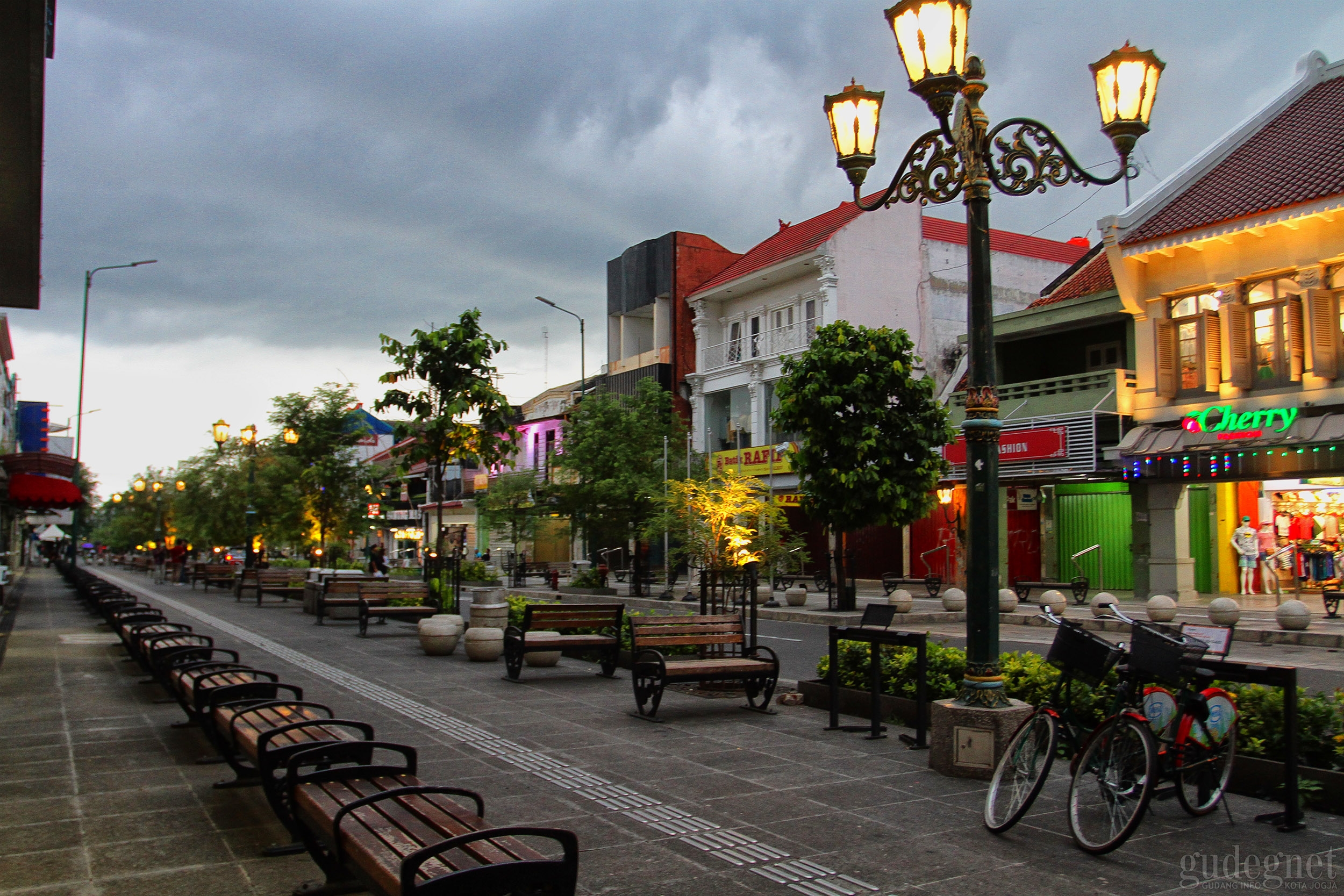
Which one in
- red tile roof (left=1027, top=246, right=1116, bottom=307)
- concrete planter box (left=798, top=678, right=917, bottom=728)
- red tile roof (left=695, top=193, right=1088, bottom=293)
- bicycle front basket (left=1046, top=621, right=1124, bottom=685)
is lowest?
concrete planter box (left=798, top=678, right=917, bottom=728)

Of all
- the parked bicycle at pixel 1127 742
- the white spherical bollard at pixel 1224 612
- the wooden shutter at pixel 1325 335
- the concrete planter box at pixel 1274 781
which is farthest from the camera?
the wooden shutter at pixel 1325 335

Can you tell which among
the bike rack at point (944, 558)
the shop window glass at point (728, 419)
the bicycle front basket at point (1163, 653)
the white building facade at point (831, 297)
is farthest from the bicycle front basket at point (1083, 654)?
the shop window glass at point (728, 419)

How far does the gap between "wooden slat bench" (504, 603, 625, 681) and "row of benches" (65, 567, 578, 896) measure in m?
4.22

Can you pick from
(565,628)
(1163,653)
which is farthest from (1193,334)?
(1163,653)

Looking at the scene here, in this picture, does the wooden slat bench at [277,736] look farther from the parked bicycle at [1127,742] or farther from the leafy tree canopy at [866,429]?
the leafy tree canopy at [866,429]

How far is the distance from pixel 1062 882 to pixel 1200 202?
23.9 m

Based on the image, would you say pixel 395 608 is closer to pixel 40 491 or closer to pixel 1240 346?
pixel 40 491

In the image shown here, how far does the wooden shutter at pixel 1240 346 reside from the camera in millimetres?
23641

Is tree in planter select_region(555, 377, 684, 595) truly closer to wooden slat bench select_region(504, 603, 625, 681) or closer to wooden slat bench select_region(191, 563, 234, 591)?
wooden slat bench select_region(191, 563, 234, 591)

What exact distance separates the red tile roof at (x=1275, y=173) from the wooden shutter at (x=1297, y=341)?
2.28 m

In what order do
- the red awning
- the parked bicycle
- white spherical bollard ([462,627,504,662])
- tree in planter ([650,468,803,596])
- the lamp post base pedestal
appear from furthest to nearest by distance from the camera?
the red awning
tree in planter ([650,468,803,596])
white spherical bollard ([462,627,504,662])
the lamp post base pedestal
the parked bicycle

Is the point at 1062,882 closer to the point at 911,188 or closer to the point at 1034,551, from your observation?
the point at 911,188

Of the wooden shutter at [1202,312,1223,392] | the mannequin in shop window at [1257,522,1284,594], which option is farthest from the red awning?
the mannequin in shop window at [1257,522,1284,594]

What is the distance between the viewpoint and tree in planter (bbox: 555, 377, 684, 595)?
34.2 m
